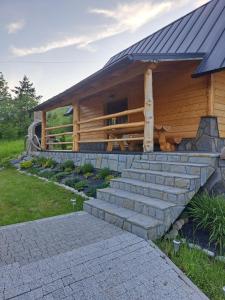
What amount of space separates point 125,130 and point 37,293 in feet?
15.7

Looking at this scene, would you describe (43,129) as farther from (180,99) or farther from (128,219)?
(128,219)

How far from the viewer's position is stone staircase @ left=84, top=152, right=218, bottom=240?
11.1 feet

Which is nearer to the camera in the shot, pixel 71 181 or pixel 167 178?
pixel 167 178

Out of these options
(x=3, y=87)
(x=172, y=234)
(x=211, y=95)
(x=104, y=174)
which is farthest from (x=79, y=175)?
(x=3, y=87)

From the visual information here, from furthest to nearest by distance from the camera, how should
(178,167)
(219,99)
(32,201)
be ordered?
(219,99), (32,201), (178,167)

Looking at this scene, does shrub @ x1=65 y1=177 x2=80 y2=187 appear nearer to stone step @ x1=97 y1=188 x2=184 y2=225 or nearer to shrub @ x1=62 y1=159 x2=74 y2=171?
shrub @ x1=62 y1=159 x2=74 y2=171

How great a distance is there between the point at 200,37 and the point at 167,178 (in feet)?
15.0

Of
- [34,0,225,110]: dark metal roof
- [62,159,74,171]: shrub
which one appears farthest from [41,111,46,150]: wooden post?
[62,159,74,171]: shrub

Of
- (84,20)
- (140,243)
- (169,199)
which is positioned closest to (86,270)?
(140,243)

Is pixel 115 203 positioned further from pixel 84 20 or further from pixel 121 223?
pixel 84 20

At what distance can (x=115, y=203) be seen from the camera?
4.34m

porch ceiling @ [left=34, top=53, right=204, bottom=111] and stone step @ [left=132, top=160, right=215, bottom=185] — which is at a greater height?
porch ceiling @ [left=34, top=53, right=204, bottom=111]

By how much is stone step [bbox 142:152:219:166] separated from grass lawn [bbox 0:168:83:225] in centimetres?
181

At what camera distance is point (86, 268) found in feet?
8.45
